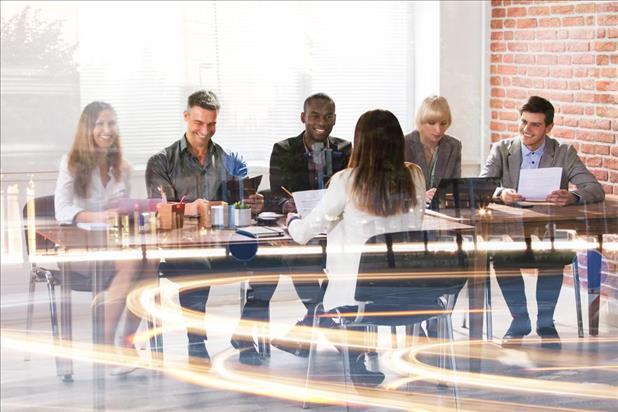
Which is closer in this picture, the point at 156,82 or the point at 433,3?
the point at 156,82

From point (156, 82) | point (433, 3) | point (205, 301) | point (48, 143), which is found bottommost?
point (205, 301)

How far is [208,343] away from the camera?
3822 millimetres

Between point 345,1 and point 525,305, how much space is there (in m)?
1.51

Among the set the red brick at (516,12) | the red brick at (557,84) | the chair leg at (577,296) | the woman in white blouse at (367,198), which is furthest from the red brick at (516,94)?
the woman in white blouse at (367,198)

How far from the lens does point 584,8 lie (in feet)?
14.3

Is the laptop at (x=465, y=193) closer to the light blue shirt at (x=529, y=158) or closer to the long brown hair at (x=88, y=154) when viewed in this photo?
the light blue shirt at (x=529, y=158)

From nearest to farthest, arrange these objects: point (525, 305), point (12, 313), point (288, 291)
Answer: point (12, 313), point (288, 291), point (525, 305)

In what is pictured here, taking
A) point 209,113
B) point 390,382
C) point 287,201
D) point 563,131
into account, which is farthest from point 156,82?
point 563,131

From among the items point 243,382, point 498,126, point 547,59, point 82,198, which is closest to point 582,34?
point 547,59

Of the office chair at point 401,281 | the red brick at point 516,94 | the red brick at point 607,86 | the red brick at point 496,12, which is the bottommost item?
the office chair at point 401,281

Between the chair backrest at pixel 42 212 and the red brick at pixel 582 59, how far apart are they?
232 cm

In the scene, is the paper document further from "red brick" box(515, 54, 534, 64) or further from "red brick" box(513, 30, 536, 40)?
"red brick" box(513, 30, 536, 40)

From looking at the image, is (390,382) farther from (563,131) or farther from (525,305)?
(563,131)

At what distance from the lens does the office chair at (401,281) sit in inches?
127
